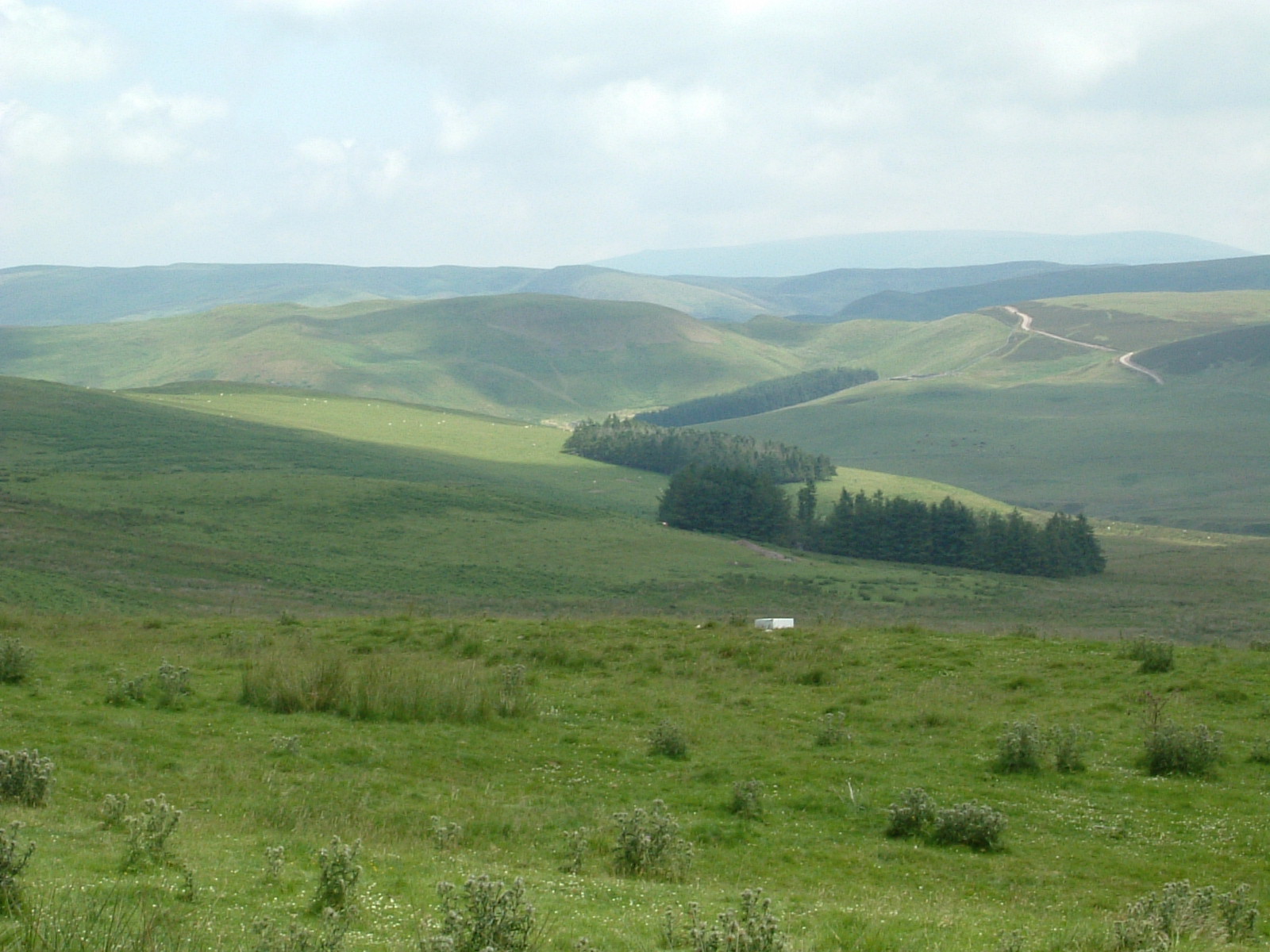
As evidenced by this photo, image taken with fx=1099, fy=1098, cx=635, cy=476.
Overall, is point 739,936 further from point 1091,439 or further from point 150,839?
point 1091,439

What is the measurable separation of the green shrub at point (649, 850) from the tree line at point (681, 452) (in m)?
104

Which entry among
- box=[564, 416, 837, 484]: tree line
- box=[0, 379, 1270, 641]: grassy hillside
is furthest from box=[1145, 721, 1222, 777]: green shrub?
box=[564, 416, 837, 484]: tree line

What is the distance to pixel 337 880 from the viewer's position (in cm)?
760

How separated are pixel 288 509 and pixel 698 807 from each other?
189ft

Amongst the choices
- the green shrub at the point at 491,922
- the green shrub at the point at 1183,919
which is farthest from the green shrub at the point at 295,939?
the green shrub at the point at 1183,919

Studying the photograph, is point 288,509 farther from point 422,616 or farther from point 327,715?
point 327,715

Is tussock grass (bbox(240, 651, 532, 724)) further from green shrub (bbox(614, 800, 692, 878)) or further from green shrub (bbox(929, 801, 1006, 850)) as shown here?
green shrub (bbox(929, 801, 1006, 850))

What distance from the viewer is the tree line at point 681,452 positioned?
4638 inches

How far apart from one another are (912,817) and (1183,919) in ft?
13.2

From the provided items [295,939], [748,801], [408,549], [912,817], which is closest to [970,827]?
[912,817]

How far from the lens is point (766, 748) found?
49.7 ft

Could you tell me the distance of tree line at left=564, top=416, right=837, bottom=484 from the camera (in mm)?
117812

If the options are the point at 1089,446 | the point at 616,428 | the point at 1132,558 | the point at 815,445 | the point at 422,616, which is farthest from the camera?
the point at 815,445

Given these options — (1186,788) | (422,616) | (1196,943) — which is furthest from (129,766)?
(422,616)
